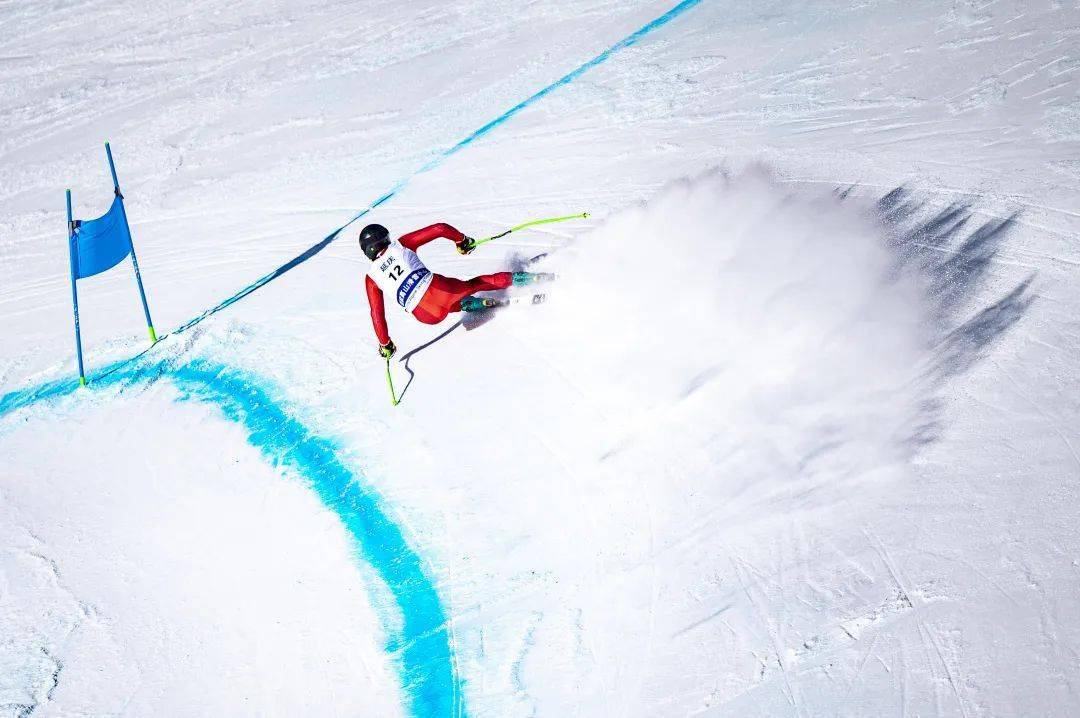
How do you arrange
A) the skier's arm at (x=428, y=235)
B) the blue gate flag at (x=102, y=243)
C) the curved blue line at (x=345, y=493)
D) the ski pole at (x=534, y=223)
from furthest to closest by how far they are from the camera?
the ski pole at (x=534, y=223)
the blue gate flag at (x=102, y=243)
the skier's arm at (x=428, y=235)
the curved blue line at (x=345, y=493)

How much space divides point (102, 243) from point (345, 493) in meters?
3.66

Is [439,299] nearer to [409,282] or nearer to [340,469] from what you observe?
[409,282]

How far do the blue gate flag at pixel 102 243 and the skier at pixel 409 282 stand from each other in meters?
2.57

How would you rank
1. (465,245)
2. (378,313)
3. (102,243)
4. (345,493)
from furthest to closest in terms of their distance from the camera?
(102,243) → (465,245) → (378,313) → (345,493)

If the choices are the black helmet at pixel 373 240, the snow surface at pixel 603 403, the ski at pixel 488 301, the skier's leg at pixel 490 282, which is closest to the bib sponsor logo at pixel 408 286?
the black helmet at pixel 373 240

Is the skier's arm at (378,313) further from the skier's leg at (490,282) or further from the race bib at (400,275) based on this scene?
the skier's leg at (490,282)

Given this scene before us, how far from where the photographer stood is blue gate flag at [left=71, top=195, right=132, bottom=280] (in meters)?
8.21

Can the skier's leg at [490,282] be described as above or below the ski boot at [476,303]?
above

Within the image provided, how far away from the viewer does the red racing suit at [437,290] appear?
7359mm

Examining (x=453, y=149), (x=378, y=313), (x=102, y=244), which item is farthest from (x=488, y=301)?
(x=102, y=244)

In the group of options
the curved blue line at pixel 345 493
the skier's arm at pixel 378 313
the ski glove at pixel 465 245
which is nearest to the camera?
the curved blue line at pixel 345 493

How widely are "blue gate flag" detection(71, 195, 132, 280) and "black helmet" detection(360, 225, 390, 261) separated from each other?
2496 millimetres

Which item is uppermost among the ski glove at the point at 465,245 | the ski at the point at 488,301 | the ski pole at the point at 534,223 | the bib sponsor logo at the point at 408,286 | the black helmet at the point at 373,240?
the black helmet at the point at 373,240

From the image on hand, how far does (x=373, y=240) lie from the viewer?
7.35 m
